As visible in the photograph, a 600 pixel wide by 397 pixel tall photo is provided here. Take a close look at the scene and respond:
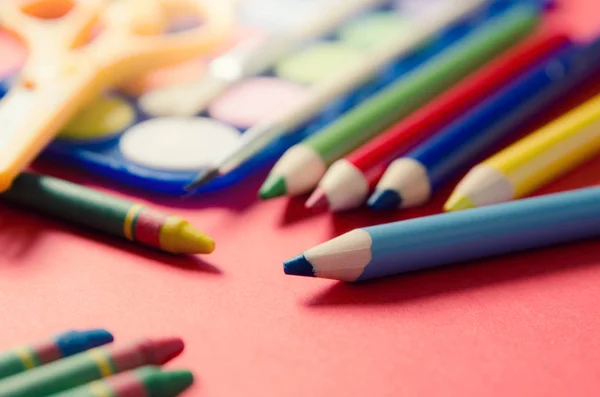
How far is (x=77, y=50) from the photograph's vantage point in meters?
0.63

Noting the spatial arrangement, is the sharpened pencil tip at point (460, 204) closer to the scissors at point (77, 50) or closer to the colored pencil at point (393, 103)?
the colored pencil at point (393, 103)

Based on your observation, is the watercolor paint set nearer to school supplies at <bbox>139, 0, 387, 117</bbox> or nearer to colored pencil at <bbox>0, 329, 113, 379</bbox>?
school supplies at <bbox>139, 0, 387, 117</bbox>

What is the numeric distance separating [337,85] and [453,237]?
213 millimetres

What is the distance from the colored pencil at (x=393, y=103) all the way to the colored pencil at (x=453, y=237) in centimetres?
9

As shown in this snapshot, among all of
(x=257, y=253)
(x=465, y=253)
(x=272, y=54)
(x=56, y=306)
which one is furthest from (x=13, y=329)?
(x=272, y=54)

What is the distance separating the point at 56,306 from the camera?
44 centimetres

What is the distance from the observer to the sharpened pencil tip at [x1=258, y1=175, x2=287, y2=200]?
0.50 meters

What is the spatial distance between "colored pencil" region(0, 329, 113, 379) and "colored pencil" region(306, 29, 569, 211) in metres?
0.17

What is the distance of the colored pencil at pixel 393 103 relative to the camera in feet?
1.70

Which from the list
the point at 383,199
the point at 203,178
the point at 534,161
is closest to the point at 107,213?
the point at 203,178

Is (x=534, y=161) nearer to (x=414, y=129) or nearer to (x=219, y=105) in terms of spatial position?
(x=414, y=129)

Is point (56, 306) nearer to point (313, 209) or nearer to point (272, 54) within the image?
point (313, 209)

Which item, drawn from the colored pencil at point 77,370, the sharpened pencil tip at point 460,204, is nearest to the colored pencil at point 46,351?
the colored pencil at point 77,370

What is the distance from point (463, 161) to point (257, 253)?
0.53 feet
